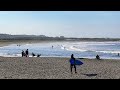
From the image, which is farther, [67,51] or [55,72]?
[67,51]

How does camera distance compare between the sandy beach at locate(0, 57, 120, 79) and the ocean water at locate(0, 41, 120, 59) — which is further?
the ocean water at locate(0, 41, 120, 59)

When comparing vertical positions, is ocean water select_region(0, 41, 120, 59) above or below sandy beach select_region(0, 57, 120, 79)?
above

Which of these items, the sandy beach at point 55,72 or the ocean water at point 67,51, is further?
the ocean water at point 67,51

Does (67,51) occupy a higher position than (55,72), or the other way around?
(67,51)

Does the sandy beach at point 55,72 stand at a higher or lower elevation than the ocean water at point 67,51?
lower
